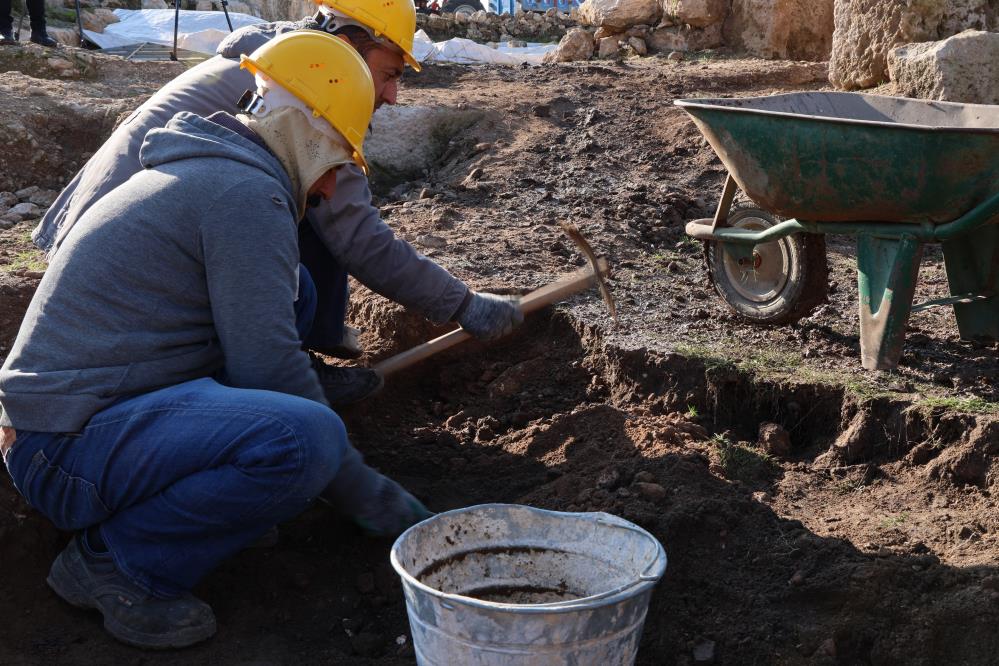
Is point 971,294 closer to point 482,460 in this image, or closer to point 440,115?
point 482,460

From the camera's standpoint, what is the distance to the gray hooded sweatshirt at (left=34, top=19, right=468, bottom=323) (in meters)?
3.33

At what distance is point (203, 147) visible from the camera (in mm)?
2527

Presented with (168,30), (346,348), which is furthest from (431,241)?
(168,30)

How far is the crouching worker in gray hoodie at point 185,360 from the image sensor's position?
8.09 feet

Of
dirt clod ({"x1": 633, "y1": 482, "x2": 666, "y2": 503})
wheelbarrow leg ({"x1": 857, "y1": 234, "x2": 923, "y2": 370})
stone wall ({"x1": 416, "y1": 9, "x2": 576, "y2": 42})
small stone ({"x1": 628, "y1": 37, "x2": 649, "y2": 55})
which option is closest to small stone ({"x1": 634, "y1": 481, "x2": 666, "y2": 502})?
dirt clod ({"x1": 633, "y1": 482, "x2": 666, "y2": 503})

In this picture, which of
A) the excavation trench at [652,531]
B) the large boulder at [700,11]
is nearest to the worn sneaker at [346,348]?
the excavation trench at [652,531]

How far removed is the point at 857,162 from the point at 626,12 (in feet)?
23.5

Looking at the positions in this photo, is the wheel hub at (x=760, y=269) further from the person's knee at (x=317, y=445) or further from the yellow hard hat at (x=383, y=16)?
the person's knee at (x=317, y=445)

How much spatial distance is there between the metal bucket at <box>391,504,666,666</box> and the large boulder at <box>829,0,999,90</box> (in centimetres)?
462

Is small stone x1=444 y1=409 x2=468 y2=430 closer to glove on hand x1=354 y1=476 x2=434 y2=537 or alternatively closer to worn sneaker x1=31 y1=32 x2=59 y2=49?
glove on hand x1=354 y1=476 x2=434 y2=537

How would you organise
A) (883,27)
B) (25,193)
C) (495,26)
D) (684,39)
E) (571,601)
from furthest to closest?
(495,26)
(684,39)
(25,193)
(883,27)
(571,601)

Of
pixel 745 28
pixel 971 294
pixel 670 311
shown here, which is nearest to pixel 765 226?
pixel 670 311

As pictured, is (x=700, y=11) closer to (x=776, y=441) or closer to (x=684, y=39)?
(x=684, y=39)

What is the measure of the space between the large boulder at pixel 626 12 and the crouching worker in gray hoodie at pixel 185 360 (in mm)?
8120
